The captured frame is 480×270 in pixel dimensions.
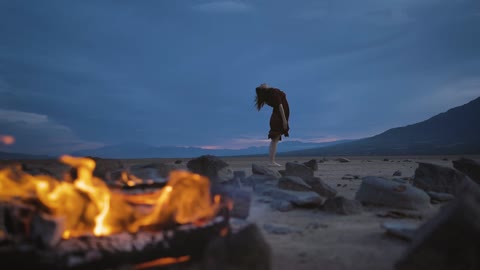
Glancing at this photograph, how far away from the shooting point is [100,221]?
2.63 meters

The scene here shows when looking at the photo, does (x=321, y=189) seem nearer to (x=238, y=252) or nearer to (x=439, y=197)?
(x=439, y=197)

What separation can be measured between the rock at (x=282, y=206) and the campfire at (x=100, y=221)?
9.16 ft

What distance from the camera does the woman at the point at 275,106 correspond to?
1209 cm

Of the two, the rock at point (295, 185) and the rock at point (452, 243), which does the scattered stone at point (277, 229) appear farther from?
the rock at point (295, 185)

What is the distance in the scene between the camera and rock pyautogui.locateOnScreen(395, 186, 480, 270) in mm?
2332

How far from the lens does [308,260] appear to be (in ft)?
10.5

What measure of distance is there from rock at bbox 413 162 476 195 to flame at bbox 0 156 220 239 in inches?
215

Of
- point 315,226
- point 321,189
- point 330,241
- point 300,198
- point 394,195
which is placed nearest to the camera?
point 330,241

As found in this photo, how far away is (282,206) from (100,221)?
3518mm

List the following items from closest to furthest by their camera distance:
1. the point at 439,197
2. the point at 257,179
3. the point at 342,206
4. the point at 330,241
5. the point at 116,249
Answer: the point at 116,249, the point at 330,241, the point at 342,206, the point at 439,197, the point at 257,179

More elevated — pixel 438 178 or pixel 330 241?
pixel 438 178

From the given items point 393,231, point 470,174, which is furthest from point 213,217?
point 470,174

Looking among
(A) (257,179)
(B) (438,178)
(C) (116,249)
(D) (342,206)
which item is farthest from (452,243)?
(A) (257,179)

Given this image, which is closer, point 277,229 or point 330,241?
point 330,241
